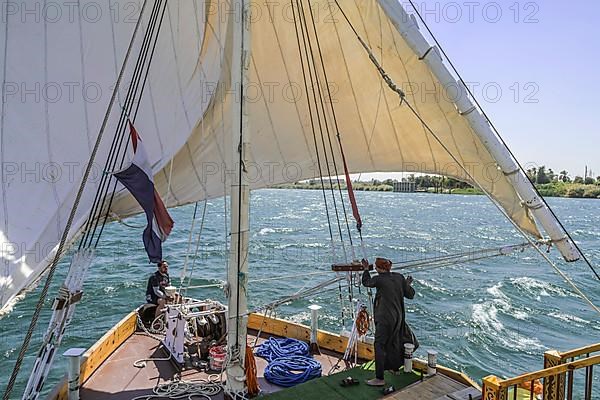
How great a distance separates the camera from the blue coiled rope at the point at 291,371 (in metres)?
6.40

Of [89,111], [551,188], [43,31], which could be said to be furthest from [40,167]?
[551,188]

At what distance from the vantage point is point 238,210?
490 cm

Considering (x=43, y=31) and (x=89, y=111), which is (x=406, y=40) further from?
(x=43, y=31)

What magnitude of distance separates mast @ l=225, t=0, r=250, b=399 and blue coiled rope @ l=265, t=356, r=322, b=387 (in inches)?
57.5

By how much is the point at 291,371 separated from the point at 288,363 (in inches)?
7.3

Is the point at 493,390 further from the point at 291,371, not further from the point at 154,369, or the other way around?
the point at 154,369

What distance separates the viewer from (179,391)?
246 inches

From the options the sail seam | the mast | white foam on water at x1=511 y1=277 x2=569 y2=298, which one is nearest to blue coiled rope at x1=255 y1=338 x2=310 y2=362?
the mast

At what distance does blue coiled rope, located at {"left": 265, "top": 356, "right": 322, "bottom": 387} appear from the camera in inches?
252

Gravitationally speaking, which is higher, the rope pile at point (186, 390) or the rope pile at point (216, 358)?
the rope pile at point (216, 358)

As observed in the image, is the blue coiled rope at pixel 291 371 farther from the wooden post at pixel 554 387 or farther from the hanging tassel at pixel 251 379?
the wooden post at pixel 554 387

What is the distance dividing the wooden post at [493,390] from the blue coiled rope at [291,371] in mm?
2677

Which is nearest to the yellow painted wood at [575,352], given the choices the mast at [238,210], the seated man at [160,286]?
the mast at [238,210]

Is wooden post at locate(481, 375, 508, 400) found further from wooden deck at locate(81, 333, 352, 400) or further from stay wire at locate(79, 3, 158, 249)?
stay wire at locate(79, 3, 158, 249)
